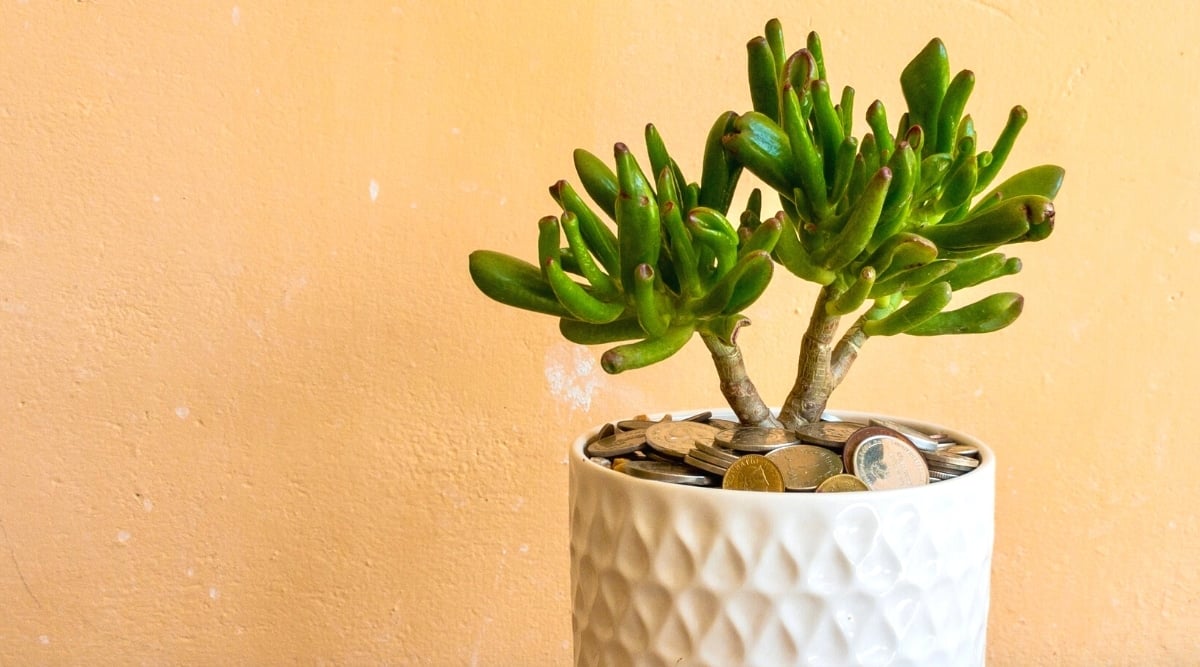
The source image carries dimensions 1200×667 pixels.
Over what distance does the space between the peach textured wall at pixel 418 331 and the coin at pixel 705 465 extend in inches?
12.7

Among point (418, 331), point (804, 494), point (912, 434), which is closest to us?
point (804, 494)

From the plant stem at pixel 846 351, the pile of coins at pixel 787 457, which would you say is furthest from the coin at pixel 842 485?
the plant stem at pixel 846 351

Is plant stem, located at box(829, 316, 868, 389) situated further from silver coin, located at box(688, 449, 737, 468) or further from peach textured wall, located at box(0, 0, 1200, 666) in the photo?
peach textured wall, located at box(0, 0, 1200, 666)

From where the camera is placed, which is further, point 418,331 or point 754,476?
point 418,331

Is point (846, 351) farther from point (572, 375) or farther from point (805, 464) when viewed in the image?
point (572, 375)

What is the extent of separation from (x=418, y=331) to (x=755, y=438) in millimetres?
346

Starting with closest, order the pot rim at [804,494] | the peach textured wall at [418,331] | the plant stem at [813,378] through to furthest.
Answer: the pot rim at [804,494], the plant stem at [813,378], the peach textured wall at [418,331]

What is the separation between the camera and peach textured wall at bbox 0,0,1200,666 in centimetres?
69

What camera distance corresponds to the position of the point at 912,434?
0.51 metres

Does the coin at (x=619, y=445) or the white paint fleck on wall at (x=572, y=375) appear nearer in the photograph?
the coin at (x=619, y=445)

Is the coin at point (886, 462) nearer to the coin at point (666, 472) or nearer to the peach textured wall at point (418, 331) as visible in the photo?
the coin at point (666, 472)

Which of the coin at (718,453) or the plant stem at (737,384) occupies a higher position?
the plant stem at (737,384)

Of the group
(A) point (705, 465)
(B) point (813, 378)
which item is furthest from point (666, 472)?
(B) point (813, 378)

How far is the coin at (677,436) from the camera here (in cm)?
48
